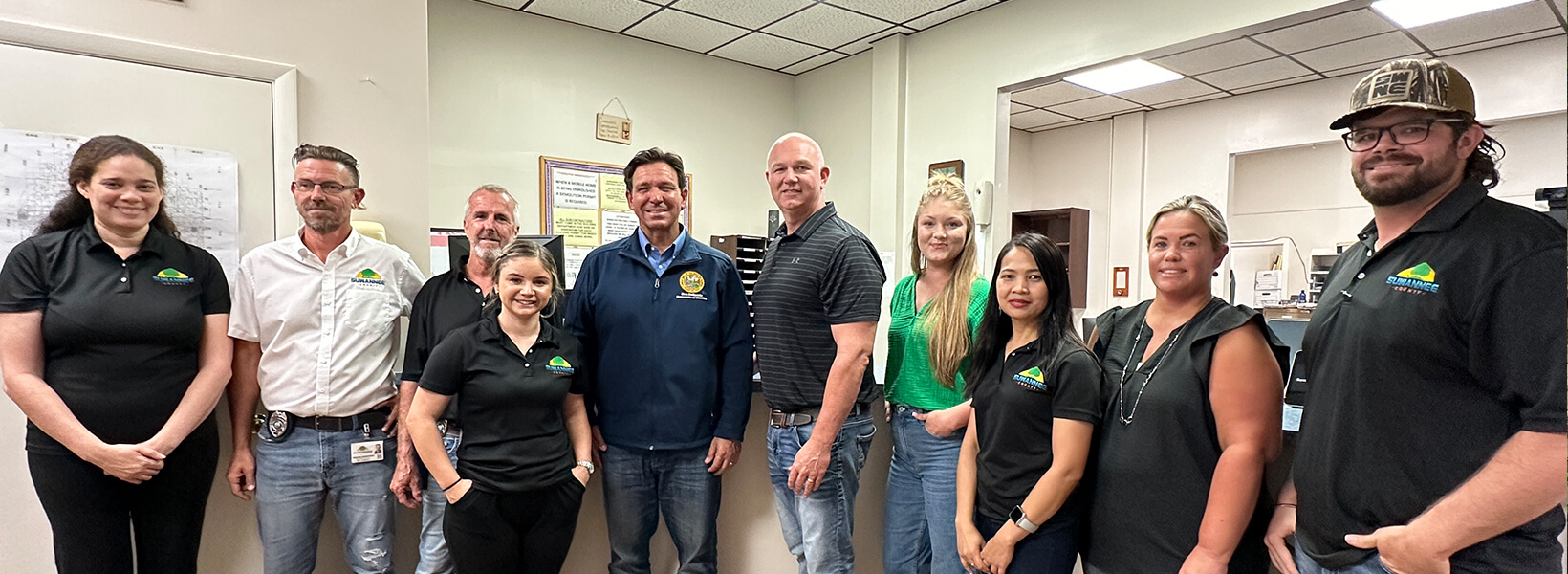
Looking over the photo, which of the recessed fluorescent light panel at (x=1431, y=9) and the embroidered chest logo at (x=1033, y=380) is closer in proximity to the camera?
the embroidered chest logo at (x=1033, y=380)

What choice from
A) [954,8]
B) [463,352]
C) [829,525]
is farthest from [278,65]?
[954,8]

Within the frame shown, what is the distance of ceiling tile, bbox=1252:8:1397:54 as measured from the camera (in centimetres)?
402

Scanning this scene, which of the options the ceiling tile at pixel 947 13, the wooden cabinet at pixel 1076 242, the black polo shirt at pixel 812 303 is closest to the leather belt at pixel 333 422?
the black polo shirt at pixel 812 303

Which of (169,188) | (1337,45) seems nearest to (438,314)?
(169,188)

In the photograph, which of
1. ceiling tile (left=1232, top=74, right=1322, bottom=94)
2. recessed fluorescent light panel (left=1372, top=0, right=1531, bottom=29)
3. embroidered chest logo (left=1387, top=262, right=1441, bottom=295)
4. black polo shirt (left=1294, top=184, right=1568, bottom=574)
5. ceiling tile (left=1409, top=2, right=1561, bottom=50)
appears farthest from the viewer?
ceiling tile (left=1232, top=74, right=1322, bottom=94)

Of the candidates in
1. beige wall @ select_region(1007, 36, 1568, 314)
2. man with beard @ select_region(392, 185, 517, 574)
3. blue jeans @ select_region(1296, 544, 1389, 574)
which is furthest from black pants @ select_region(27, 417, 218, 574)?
beige wall @ select_region(1007, 36, 1568, 314)

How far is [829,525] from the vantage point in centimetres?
182

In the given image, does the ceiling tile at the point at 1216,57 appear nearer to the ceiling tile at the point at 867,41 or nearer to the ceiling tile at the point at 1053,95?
the ceiling tile at the point at 1053,95

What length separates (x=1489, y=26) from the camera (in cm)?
425

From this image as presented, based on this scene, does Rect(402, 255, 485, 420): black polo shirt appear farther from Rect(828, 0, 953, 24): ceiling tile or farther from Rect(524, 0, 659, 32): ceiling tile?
Rect(828, 0, 953, 24): ceiling tile

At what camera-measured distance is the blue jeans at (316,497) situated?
6.11ft

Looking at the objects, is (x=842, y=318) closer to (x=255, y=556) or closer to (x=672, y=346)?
(x=672, y=346)

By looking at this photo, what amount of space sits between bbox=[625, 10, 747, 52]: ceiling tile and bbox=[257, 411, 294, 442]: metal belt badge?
3273mm

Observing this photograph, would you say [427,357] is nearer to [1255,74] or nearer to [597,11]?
[597,11]
